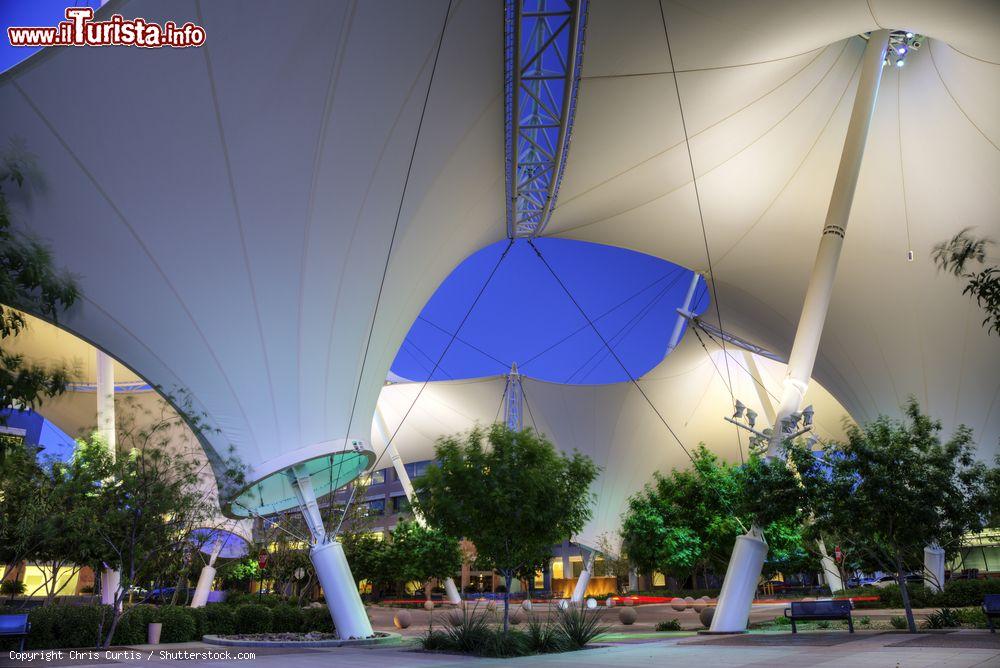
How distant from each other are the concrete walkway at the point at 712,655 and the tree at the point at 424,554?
88.7ft

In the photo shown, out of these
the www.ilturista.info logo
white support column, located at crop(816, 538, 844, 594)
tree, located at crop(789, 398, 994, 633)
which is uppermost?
the www.ilturista.info logo

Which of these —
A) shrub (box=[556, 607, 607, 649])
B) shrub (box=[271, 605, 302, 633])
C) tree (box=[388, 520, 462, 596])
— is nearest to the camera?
shrub (box=[556, 607, 607, 649])

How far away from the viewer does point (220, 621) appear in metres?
20.5

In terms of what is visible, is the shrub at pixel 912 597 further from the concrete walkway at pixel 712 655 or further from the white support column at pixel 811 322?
the concrete walkway at pixel 712 655

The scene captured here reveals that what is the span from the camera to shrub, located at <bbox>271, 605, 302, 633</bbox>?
20.8 metres

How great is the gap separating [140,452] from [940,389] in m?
27.1

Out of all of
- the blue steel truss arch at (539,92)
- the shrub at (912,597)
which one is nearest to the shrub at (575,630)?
the blue steel truss arch at (539,92)

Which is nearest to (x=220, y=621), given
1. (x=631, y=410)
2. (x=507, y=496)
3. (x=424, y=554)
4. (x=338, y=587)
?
(x=338, y=587)

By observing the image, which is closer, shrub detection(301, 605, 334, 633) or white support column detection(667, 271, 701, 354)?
shrub detection(301, 605, 334, 633)

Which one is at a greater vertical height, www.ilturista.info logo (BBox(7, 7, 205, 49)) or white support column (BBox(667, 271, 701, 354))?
white support column (BBox(667, 271, 701, 354))

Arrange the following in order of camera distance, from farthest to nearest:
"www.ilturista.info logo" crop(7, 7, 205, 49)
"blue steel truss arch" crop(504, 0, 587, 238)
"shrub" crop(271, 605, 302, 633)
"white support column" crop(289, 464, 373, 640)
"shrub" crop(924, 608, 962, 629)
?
1. "shrub" crop(271, 605, 302, 633)
2. "white support column" crop(289, 464, 373, 640)
3. "blue steel truss arch" crop(504, 0, 587, 238)
4. "shrub" crop(924, 608, 962, 629)
5. "www.ilturista.info logo" crop(7, 7, 205, 49)

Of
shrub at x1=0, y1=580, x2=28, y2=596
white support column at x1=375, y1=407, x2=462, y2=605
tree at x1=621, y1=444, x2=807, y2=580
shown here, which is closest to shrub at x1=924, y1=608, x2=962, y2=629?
tree at x1=621, y1=444, x2=807, y2=580

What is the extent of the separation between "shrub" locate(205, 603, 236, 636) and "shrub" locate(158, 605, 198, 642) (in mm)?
601

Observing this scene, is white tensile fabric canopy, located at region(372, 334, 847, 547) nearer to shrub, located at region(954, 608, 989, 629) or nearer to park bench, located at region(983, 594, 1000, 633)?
shrub, located at region(954, 608, 989, 629)
